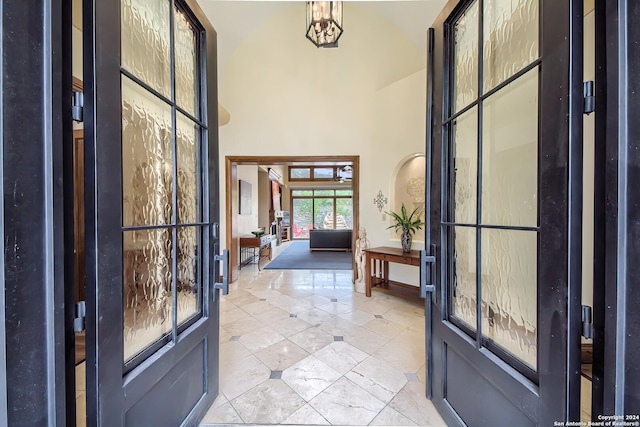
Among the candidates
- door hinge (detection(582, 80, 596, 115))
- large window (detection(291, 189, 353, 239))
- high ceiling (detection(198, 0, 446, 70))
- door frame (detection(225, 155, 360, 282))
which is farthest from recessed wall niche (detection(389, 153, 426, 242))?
large window (detection(291, 189, 353, 239))

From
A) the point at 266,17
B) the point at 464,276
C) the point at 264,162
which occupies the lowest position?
the point at 464,276

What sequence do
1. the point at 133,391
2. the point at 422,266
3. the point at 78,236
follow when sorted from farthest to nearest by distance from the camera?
the point at 78,236
the point at 422,266
the point at 133,391

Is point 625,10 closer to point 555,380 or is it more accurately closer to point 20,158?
point 555,380

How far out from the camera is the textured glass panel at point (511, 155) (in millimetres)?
925

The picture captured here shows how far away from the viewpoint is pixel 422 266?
138 centimetres

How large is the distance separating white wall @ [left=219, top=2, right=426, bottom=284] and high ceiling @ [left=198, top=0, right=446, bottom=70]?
0.32ft

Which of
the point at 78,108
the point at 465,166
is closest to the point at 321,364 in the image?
the point at 465,166

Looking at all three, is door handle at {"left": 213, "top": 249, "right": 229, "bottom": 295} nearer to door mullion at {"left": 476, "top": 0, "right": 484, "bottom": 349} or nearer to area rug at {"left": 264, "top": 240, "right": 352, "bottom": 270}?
door mullion at {"left": 476, "top": 0, "right": 484, "bottom": 349}

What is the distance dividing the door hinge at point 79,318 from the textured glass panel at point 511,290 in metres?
1.57

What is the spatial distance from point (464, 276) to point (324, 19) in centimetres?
269

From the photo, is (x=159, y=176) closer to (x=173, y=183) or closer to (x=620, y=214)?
(x=173, y=183)

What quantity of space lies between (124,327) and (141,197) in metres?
0.52

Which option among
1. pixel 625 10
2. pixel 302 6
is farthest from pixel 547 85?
pixel 302 6

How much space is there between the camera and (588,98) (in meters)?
0.73
